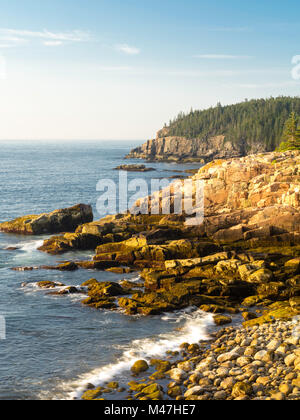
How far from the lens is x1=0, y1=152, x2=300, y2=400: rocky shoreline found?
1791 centimetres

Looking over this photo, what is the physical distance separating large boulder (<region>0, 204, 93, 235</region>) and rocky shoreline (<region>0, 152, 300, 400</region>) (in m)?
0.19

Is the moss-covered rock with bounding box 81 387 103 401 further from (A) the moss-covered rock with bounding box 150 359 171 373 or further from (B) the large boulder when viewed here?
(B) the large boulder

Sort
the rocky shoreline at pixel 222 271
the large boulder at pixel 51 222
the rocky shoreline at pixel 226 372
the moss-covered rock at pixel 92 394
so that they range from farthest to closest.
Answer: the large boulder at pixel 51 222 < the rocky shoreline at pixel 222 271 < the moss-covered rock at pixel 92 394 < the rocky shoreline at pixel 226 372

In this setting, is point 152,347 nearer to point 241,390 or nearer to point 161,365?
point 161,365

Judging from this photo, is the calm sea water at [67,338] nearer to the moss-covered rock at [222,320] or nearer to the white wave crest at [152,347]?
the white wave crest at [152,347]

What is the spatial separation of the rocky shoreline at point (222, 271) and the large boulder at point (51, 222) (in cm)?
19

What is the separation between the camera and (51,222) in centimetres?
5147

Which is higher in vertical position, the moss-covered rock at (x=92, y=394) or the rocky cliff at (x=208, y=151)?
the rocky cliff at (x=208, y=151)

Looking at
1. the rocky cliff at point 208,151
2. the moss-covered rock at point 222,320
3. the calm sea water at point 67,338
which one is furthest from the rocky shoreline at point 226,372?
the rocky cliff at point 208,151

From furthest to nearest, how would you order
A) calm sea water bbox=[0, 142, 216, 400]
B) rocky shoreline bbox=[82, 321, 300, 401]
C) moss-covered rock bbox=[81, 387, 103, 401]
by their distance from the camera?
calm sea water bbox=[0, 142, 216, 400], moss-covered rock bbox=[81, 387, 103, 401], rocky shoreline bbox=[82, 321, 300, 401]

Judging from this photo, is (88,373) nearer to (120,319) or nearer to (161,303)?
(120,319)

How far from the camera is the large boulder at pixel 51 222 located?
168 ft

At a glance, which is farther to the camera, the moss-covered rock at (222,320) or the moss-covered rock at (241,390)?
the moss-covered rock at (222,320)

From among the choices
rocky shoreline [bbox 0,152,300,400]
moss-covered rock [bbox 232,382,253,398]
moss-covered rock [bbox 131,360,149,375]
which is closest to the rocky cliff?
rocky shoreline [bbox 0,152,300,400]
